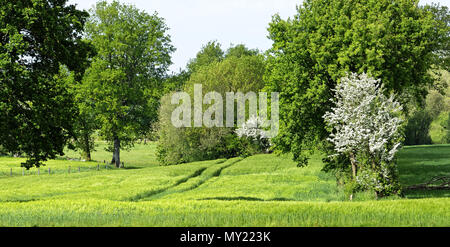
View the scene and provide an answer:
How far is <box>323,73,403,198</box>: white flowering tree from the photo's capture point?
76.0 ft

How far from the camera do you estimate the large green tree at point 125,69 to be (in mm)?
65375

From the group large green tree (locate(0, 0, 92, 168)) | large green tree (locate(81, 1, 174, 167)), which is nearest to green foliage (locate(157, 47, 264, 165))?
large green tree (locate(81, 1, 174, 167))

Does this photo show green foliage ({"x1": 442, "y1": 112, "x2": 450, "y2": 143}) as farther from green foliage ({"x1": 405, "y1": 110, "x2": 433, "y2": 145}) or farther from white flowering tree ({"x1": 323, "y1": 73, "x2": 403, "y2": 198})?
white flowering tree ({"x1": 323, "y1": 73, "x2": 403, "y2": 198})

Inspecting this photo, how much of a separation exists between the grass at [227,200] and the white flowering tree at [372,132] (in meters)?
1.78

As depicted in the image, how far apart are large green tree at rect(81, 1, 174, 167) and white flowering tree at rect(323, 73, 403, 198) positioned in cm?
4684

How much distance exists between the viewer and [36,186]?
42.3m

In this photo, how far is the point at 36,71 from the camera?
24203mm

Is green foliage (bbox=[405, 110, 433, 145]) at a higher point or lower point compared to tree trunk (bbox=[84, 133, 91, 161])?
higher

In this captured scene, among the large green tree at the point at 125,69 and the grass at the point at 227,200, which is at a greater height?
the large green tree at the point at 125,69

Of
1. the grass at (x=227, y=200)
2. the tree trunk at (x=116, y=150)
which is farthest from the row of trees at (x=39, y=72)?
the tree trunk at (x=116, y=150)

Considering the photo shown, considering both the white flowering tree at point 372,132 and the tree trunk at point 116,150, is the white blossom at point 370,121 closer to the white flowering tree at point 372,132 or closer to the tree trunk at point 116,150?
the white flowering tree at point 372,132
